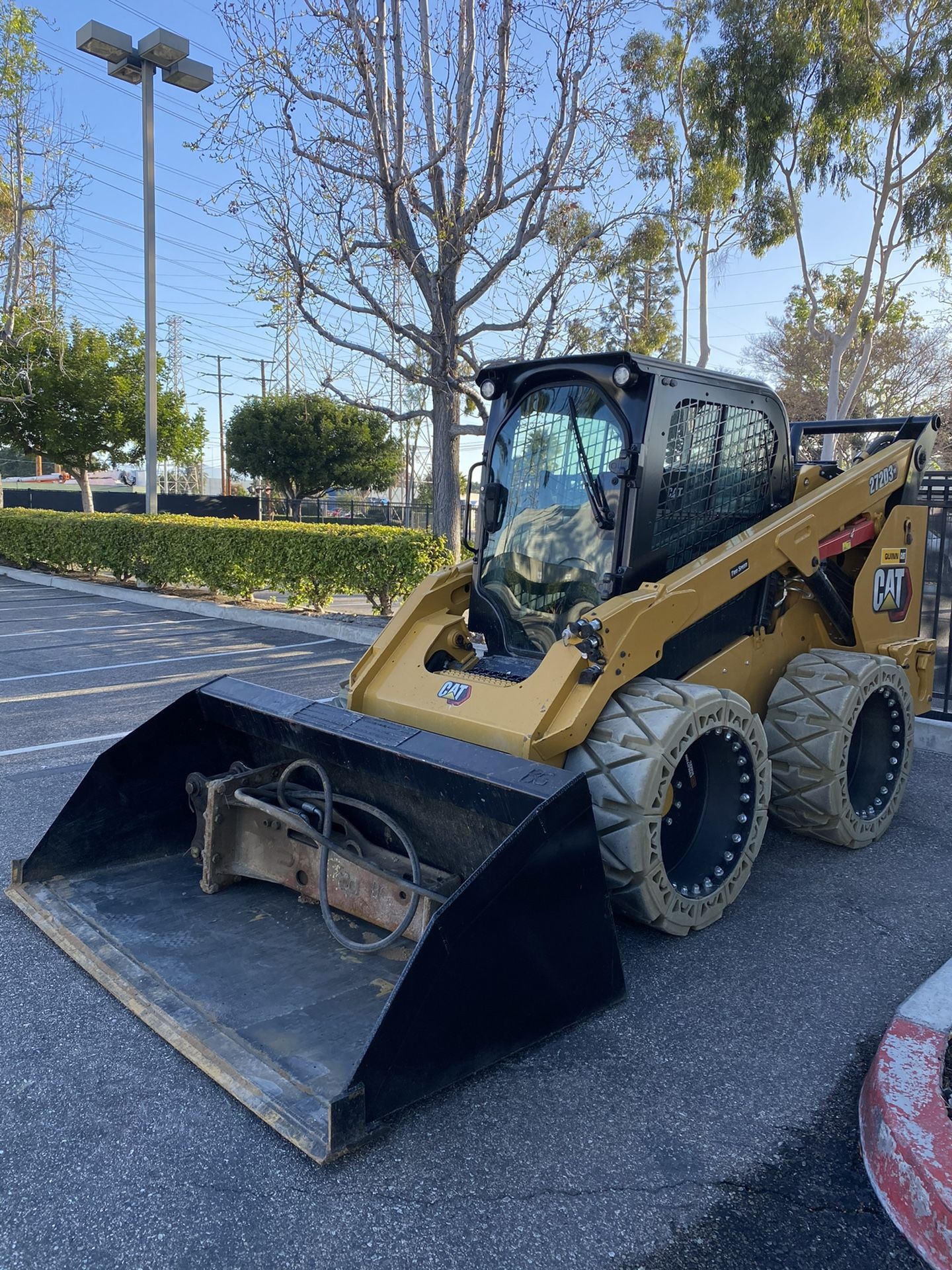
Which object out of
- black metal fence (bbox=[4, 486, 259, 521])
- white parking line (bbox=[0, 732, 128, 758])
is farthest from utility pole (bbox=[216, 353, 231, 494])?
white parking line (bbox=[0, 732, 128, 758])

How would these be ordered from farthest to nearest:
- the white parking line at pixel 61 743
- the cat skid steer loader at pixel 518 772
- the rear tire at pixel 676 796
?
the white parking line at pixel 61 743 < the rear tire at pixel 676 796 < the cat skid steer loader at pixel 518 772

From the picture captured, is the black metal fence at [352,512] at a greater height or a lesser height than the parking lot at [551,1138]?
greater

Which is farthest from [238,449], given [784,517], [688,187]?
[784,517]

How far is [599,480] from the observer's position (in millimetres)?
4242

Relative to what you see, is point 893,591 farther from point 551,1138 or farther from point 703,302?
point 703,302

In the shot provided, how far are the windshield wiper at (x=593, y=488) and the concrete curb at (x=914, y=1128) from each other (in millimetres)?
2222

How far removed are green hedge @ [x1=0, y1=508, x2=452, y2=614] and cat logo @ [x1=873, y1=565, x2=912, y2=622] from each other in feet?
23.2

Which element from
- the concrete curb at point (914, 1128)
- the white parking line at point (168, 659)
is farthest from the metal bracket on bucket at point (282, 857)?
the white parking line at point (168, 659)

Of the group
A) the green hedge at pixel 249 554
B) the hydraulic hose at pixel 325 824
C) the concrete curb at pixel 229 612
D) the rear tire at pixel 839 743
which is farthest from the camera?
the green hedge at pixel 249 554

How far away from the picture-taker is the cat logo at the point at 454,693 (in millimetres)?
4117

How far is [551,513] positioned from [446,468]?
30.6ft

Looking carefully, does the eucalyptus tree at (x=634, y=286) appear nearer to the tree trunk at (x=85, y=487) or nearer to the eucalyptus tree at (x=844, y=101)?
the eucalyptus tree at (x=844, y=101)

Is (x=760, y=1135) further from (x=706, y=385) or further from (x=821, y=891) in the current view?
(x=706, y=385)

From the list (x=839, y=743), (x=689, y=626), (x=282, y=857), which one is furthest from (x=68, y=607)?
(x=839, y=743)
